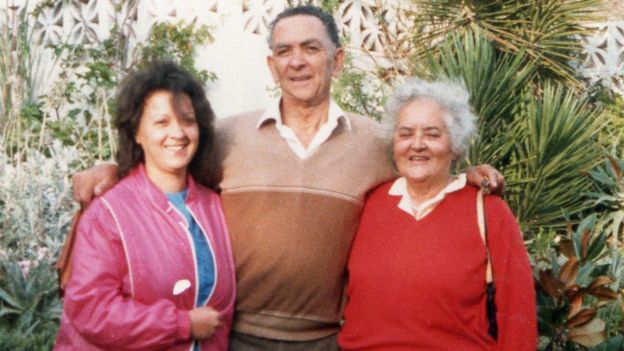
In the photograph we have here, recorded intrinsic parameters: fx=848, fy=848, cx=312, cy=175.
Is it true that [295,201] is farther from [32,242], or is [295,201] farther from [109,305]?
[32,242]

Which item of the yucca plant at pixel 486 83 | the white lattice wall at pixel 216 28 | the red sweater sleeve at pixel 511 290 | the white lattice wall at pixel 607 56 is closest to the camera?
the red sweater sleeve at pixel 511 290

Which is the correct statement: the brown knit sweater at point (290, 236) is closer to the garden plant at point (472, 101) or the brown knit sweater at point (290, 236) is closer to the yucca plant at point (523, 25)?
the garden plant at point (472, 101)

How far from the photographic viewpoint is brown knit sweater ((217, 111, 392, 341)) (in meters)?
3.58

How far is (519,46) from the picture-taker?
7.83 metres

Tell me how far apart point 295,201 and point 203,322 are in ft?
2.26

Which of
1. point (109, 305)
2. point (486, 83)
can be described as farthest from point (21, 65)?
point (109, 305)

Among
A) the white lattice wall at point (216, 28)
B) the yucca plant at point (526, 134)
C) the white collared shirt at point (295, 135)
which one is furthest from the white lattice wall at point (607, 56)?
the white collared shirt at point (295, 135)

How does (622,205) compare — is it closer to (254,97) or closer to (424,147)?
(254,97)

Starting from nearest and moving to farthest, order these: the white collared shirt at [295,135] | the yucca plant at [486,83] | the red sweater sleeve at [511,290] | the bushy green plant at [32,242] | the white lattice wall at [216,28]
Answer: the red sweater sleeve at [511,290] < the white collared shirt at [295,135] < the bushy green plant at [32,242] < the yucca plant at [486,83] < the white lattice wall at [216,28]

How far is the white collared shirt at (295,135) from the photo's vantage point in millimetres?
3746

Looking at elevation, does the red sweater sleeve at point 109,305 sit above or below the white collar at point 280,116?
below

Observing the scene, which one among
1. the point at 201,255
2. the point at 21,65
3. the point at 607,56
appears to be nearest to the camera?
the point at 201,255

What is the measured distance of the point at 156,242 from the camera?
126 inches

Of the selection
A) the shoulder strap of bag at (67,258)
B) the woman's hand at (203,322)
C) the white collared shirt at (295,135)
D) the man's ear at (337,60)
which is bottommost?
the woman's hand at (203,322)
